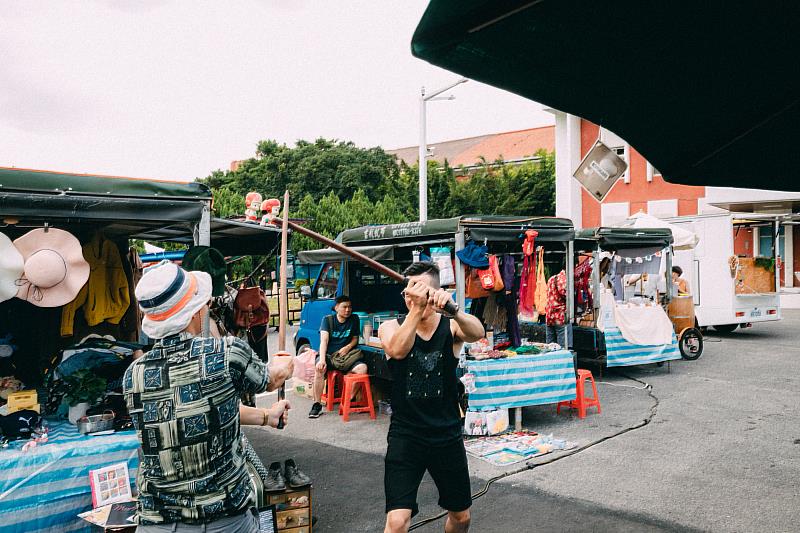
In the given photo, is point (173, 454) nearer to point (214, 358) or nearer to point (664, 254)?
point (214, 358)

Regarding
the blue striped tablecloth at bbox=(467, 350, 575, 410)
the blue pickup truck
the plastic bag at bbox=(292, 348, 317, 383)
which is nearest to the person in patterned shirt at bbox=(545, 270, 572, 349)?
the blue pickup truck

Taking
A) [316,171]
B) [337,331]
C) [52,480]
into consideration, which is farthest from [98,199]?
[316,171]

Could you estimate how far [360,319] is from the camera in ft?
29.6

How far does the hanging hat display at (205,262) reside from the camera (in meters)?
4.82

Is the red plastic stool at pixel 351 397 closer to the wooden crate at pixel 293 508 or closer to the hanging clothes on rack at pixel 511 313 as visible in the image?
the hanging clothes on rack at pixel 511 313

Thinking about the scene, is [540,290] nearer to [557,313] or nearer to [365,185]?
[557,313]

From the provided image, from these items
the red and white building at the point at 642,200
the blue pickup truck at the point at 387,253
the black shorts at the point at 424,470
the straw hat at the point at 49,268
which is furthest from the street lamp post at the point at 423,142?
the black shorts at the point at 424,470

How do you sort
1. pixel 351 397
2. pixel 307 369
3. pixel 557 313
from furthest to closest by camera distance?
pixel 557 313, pixel 307 369, pixel 351 397

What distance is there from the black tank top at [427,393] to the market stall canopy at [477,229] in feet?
13.4

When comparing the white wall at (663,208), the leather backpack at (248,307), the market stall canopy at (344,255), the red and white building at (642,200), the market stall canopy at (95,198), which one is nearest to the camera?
the market stall canopy at (95,198)

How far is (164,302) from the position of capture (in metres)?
2.43

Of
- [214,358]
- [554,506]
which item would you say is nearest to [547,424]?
[554,506]

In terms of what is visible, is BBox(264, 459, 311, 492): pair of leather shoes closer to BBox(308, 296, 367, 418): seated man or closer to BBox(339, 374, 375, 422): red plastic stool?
BBox(339, 374, 375, 422): red plastic stool

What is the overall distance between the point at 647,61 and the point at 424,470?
2337 mm
